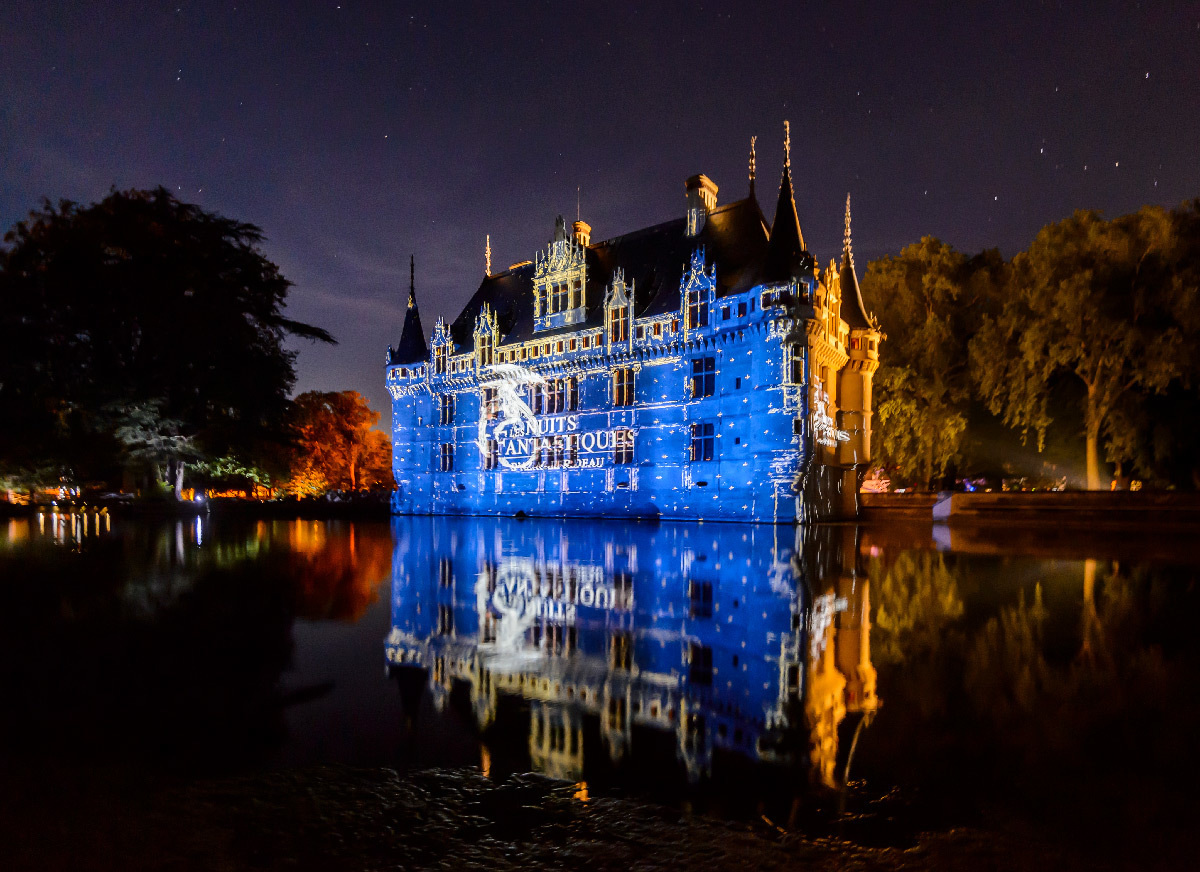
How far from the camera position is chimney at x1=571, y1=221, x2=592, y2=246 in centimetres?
3938

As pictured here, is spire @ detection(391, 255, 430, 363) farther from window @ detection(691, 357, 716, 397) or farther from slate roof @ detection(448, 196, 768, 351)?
window @ detection(691, 357, 716, 397)

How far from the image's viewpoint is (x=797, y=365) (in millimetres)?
27969

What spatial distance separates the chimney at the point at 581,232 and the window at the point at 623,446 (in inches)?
514

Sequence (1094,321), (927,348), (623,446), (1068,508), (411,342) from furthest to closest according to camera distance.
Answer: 1. (411,342)
2. (623,446)
3. (927,348)
4. (1094,321)
5. (1068,508)

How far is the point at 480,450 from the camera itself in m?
38.6

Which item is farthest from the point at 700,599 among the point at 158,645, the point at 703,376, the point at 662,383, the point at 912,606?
the point at 662,383

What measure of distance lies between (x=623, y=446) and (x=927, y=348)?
1572cm

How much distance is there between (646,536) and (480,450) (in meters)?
19.3

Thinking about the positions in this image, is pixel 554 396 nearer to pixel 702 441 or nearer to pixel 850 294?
pixel 702 441

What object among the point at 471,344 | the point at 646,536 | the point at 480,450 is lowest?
the point at 646,536

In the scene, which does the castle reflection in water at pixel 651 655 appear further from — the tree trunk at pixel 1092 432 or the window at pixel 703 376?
the tree trunk at pixel 1092 432

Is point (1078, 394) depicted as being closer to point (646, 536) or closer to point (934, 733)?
point (646, 536)

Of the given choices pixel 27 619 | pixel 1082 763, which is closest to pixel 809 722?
pixel 1082 763

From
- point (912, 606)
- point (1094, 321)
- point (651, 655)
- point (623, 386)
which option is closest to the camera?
point (651, 655)
